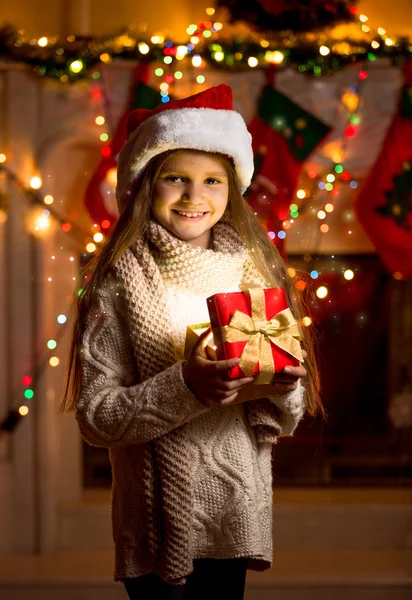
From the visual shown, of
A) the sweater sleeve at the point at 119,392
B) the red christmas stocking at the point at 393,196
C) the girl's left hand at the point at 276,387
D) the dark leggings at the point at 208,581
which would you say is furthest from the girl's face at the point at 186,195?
the red christmas stocking at the point at 393,196

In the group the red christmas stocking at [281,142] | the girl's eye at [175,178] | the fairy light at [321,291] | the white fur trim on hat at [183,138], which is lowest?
the fairy light at [321,291]

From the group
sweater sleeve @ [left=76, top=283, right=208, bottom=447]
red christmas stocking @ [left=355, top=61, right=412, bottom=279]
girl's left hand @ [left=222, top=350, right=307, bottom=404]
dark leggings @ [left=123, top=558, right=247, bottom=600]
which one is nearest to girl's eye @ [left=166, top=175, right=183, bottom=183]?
sweater sleeve @ [left=76, top=283, right=208, bottom=447]

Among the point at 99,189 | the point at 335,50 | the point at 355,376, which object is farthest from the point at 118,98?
the point at 355,376

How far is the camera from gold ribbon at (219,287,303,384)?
91 cm

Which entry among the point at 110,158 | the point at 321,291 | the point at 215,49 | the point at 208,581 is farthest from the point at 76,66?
the point at 208,581

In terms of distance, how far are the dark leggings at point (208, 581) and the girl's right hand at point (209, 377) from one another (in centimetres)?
26

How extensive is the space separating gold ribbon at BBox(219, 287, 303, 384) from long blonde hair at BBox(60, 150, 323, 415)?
18 centimetres

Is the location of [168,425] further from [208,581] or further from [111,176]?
[111,176]

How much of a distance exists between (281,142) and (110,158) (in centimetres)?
48

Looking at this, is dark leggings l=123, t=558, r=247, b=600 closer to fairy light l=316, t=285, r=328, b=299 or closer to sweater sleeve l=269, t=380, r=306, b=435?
sweater sleeve l=269, t=380, r=306, b=435

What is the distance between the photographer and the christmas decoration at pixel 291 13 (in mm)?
2039

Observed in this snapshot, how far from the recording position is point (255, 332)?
921mm

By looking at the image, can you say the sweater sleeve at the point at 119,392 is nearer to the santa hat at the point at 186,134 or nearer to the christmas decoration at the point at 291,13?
the santa hat at the point at 186,134

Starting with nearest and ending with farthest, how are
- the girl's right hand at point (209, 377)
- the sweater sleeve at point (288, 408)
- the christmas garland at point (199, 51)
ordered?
the girl's right hand at point (209, 377), the sweater sleeve at point (288, 408), the christmas garland at point (199, 51)
